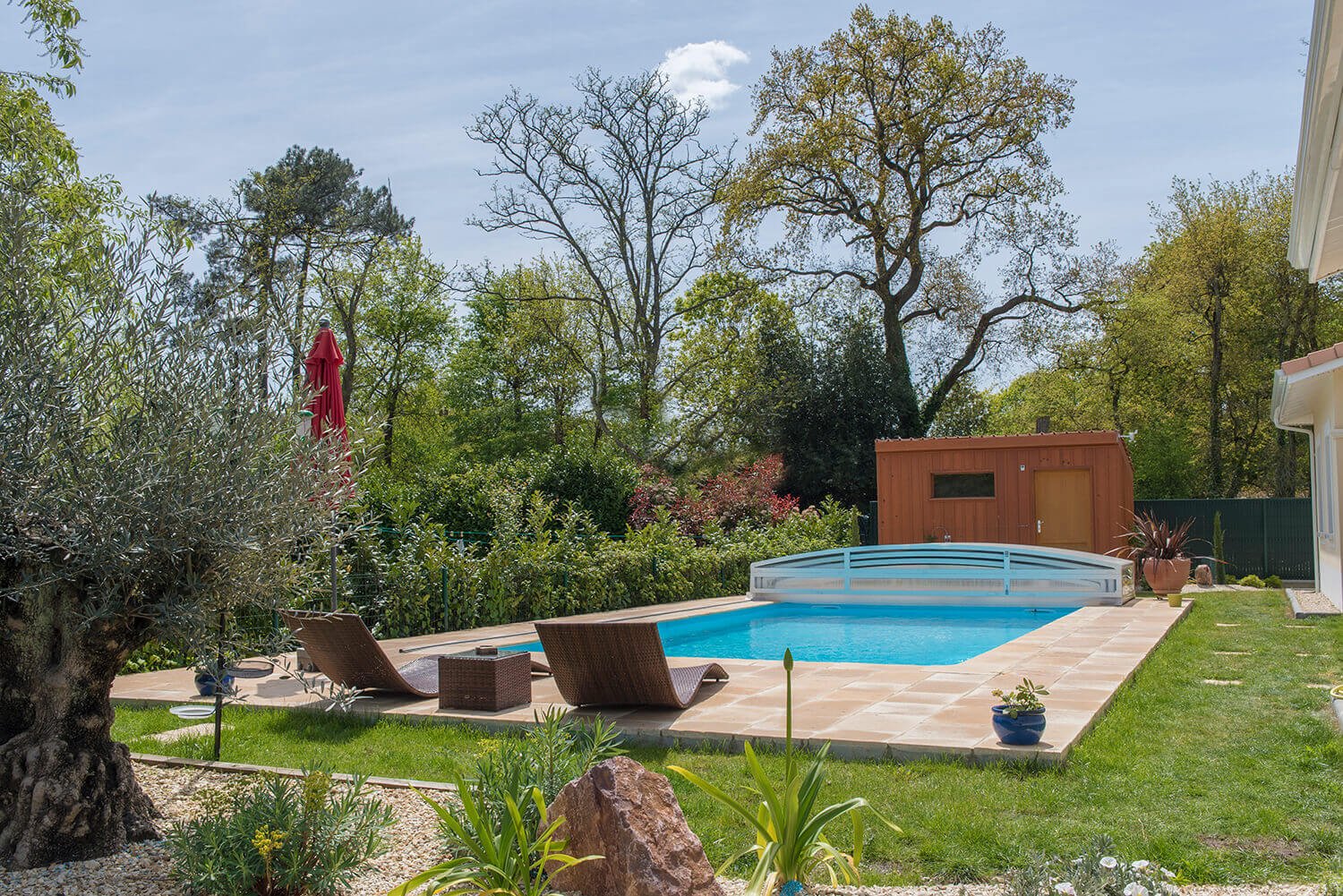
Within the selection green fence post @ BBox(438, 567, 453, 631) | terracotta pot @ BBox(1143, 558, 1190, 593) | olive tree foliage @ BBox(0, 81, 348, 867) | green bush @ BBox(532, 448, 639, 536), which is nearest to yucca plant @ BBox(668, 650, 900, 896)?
olive tree foliage @ BBox(0, 81, 348, 867)

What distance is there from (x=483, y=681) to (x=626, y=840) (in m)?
3.30

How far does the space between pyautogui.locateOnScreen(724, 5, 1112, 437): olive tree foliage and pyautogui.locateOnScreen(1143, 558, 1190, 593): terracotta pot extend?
9562 millimetres

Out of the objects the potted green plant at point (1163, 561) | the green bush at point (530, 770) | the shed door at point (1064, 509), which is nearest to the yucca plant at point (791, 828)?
the green bush at point (530, 770)

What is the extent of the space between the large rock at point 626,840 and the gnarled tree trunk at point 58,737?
5.17 ft

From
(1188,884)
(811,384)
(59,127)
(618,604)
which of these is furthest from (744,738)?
(811,384)

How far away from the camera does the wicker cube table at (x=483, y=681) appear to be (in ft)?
19.5

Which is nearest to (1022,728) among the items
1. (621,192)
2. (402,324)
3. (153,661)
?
(153,661)

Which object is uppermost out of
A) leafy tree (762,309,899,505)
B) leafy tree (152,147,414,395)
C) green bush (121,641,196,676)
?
leafy tree (152,147,414,395)

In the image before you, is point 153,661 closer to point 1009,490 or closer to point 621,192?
point 1009,490

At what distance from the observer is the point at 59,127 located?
832cm

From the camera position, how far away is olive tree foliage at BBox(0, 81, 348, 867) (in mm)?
2979

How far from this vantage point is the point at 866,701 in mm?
6066

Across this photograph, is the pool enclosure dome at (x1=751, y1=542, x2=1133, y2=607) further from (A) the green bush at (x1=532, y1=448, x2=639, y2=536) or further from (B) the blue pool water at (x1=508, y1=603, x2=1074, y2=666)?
(A) the green bush at (x1=532, y1=448, x2=639, y2=536)

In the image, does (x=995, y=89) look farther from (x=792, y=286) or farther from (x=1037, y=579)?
(x=1037, y=579)
